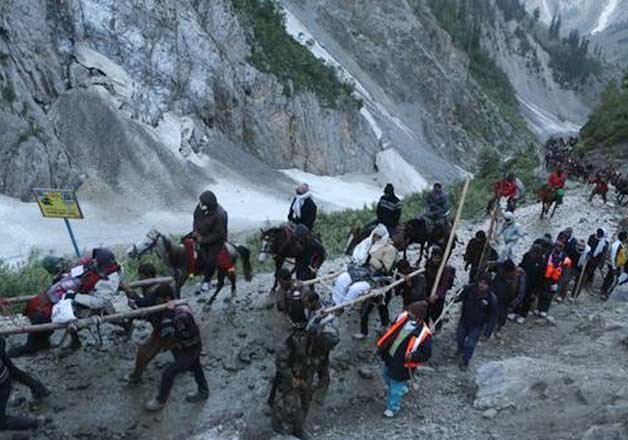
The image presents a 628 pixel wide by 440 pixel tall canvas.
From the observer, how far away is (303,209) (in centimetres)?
1038

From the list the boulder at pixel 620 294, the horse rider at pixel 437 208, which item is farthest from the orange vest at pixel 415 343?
the boulder at pixel 620 294

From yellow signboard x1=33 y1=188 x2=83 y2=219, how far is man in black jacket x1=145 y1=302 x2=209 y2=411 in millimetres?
3613

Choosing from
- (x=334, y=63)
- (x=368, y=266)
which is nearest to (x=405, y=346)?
(x=368, y=266)

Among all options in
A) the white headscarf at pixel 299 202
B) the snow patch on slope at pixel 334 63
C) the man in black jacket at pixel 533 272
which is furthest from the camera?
the snow patch on slope at pixel 334 63

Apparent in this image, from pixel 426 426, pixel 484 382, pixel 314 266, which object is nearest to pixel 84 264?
pixel 314 266

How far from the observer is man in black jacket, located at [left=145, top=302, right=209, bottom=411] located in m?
6.58

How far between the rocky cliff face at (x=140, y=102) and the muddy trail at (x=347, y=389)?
1329 centimetres

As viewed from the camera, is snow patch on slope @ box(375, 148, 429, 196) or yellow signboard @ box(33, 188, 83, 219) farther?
snow patch on slope @ box(375, 148, 429, 196)

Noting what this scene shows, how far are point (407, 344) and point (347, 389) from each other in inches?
62.8

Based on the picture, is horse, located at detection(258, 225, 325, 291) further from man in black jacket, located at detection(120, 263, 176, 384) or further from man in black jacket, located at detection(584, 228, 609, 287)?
man in black jacket, located at detection(584, 228, 609, 287)

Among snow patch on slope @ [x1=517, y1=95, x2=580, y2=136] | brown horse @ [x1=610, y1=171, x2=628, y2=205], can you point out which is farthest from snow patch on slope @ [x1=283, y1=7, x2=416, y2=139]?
snow patch on slope @ [x1=517, y1=95, x2=580, y2=136]

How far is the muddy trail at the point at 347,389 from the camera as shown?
675 cm

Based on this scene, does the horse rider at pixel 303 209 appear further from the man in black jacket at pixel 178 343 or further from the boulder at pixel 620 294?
the boulder at pixel 620 294

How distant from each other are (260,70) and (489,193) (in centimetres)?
1683
